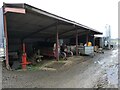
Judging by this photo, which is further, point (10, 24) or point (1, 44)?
point (10, 24)

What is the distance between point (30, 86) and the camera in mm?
6207

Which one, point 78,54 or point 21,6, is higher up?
point 21,6

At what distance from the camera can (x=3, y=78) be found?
747 cm

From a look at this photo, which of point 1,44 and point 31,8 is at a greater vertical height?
point 31,8

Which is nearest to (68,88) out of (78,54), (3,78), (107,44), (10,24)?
(3,78)

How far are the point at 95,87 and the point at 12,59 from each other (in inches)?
299

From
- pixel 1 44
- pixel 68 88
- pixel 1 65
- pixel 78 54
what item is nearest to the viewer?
pixel 68 88

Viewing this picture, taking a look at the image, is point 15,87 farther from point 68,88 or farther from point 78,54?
point 78,54

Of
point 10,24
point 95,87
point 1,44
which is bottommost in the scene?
point 95,87

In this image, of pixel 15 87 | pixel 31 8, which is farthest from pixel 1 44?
pixel 15 87

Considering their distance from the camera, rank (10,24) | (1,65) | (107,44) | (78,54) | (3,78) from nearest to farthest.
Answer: (3,78) → (1,65) → (10,24) → (78,54) → (107,44)

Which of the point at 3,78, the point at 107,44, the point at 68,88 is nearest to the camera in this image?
the point at 68,88

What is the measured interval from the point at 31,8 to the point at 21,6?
27.3 inches

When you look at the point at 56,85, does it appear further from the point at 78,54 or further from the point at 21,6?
the point at 78,54
